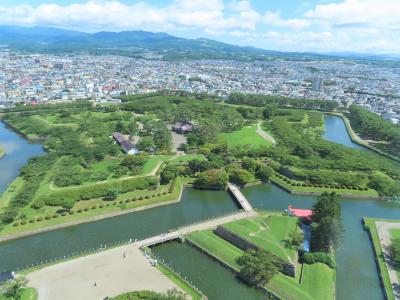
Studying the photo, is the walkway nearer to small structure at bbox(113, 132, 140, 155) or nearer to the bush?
the bush

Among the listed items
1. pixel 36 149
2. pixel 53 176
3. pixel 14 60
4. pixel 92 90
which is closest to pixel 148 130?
pixel 36 149

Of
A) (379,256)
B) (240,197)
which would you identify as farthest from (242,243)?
(379,256)

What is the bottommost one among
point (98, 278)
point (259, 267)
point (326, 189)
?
point (326, 189)

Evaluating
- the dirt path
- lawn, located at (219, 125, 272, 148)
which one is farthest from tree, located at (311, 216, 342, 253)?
the dirt path

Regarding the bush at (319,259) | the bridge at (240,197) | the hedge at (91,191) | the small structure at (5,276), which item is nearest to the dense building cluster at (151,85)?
the bridge at (240,197)

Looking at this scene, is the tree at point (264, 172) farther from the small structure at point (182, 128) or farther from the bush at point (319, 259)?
the small structure at point (182, 128)

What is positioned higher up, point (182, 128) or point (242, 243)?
point (242, 243)

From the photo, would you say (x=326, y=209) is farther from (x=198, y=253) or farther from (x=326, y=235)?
(x=198, y=253)
